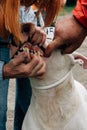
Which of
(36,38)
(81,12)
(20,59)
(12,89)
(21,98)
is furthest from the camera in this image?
(12,89)

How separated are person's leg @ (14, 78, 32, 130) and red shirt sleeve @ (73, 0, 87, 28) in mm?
721

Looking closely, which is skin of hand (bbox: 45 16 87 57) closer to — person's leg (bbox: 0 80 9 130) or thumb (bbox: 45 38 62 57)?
thumb (bbox: 45 38 62 57)

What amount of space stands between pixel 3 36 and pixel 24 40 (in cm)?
9

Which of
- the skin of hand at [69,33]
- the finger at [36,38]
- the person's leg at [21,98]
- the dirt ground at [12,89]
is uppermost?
the skin of hand at [69,33]

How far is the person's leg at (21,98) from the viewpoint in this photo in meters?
2.39

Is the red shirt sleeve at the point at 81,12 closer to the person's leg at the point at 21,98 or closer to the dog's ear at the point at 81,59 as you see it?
the dog's ear at the point at 81,59

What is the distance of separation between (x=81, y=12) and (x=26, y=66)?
33 cm

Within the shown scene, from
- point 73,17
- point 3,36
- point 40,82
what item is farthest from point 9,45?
point 73,17

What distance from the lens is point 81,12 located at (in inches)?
66.1

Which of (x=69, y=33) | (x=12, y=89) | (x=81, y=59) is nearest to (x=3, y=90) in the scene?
(x=81, y=59)

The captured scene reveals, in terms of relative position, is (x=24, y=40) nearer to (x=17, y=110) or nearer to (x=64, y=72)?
(x=64, y=72)

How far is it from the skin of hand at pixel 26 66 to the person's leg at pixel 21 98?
483mm

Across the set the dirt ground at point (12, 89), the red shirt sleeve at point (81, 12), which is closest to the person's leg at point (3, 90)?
the red shirt sleeve at point (81, 12)

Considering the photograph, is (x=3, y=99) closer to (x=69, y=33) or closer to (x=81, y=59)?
(x=81, y=59)
